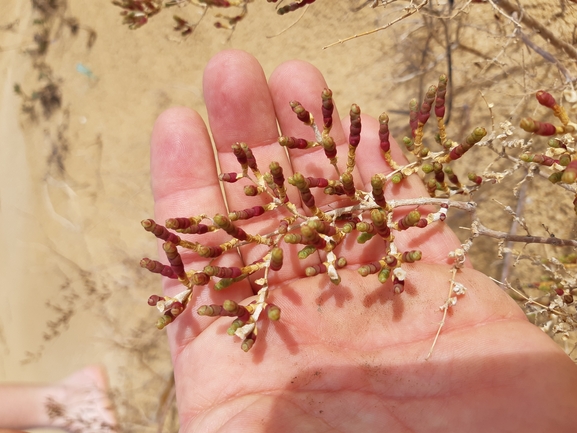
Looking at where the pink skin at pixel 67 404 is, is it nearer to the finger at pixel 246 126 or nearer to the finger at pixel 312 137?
the finger at pixel 246 126

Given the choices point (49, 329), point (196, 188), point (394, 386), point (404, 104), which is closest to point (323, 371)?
point (394, 386)

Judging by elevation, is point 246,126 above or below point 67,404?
above

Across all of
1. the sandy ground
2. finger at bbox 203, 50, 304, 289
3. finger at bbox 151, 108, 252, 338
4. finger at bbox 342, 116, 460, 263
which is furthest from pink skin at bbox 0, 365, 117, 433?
finger at bbox 342, 116, 460, 263

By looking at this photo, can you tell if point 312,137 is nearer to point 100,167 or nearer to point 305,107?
point 305,107

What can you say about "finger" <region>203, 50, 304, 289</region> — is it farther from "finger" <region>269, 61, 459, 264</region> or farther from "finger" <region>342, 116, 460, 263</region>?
"finger" <region>342, 116, 460, 263</region>

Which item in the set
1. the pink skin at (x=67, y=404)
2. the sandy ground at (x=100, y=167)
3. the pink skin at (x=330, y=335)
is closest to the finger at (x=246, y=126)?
the pink skin at (x=330, y=335)

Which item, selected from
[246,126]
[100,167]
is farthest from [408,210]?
[100,167]
